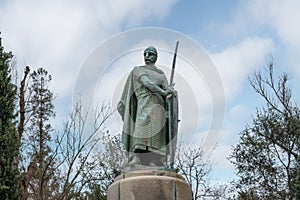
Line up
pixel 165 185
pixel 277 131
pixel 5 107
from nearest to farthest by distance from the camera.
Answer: pixel 165 185, pixel 5 107, pixel 277 131

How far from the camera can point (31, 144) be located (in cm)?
2019

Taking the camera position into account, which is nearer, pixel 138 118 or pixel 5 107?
pixel 138 118

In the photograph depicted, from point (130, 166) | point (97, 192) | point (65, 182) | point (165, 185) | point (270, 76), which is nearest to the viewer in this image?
point (165, 185)

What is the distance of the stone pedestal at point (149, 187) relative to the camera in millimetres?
7395

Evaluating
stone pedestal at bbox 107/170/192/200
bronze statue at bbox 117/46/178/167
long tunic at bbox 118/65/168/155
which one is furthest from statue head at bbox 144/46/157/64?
stone pedestal at bbox 107/170/192/200

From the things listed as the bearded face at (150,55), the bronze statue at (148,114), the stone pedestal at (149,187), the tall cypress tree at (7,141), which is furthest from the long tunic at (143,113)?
the tall cypress tree at (7,141)

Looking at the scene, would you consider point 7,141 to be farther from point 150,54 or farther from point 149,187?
point 149,187

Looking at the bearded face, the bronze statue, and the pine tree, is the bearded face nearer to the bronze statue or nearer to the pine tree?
the bronze statue

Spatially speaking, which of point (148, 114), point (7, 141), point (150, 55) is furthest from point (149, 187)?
point (7, 141)

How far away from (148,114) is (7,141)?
609cm

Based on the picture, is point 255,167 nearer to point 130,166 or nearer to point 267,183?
point 267,183

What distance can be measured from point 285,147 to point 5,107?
12.6 meters

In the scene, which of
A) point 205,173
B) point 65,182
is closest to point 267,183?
point 205,173

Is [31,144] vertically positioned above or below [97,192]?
above
